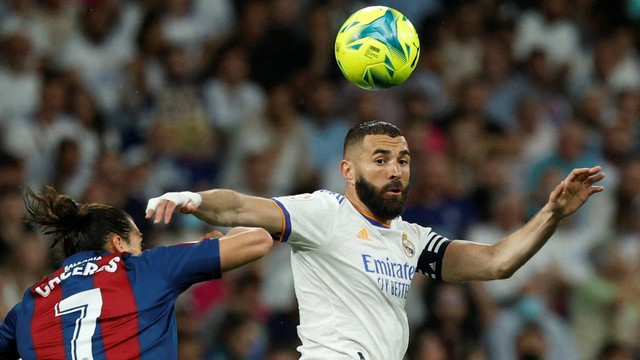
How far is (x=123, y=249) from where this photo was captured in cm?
523

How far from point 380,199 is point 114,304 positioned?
4.95ft

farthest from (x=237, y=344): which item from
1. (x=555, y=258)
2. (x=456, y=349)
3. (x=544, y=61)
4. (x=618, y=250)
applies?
(x=544, y=61)

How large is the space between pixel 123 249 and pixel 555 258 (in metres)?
5.82

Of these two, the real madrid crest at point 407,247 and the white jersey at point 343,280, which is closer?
the white jersey at point 343,280

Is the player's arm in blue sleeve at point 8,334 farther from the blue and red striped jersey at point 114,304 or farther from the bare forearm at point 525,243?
the bare forearm at point 525,243

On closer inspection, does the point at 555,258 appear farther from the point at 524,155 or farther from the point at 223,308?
the point at 223,308

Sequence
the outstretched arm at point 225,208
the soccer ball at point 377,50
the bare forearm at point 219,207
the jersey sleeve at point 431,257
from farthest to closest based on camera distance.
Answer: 1. the soccer ball at point 377,50
2. the jersey sleeve at point 431,257
3. the bare forearm at point 219,207
4. the outstretched arm at point 225,208

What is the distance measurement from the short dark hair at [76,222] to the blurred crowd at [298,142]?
3.19m

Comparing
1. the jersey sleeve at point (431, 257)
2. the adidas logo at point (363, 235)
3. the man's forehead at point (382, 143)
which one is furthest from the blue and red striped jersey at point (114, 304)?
the jersey sleeve at point (431, 257)

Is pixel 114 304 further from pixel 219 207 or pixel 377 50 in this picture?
pixel 377 50

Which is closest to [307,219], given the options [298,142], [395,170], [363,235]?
[363,235]

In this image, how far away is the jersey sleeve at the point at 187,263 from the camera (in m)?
4.90

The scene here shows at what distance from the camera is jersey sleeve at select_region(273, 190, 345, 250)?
5406 millimetres

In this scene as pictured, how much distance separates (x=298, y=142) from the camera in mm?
10203
